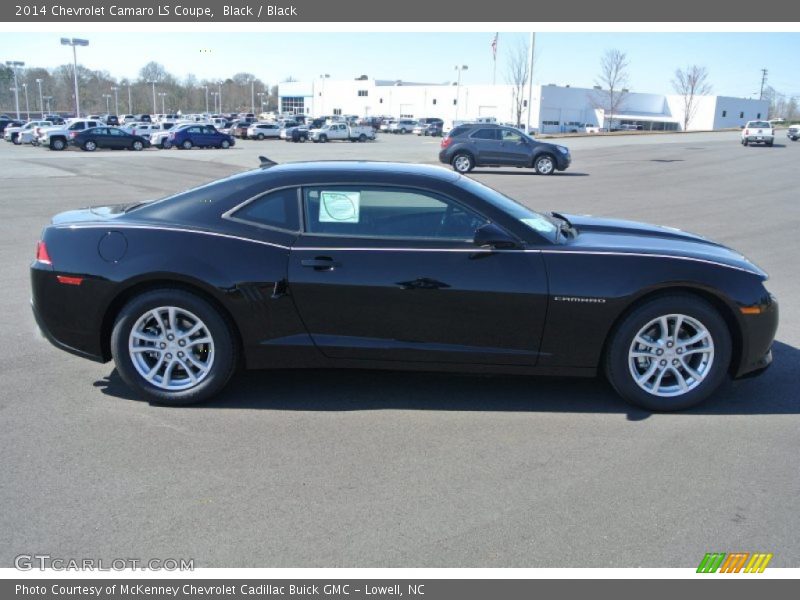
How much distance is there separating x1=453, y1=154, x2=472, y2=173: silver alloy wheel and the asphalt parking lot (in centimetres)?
2097

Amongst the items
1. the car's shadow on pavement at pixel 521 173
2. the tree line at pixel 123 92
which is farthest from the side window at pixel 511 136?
the tree line at pixel 123 92

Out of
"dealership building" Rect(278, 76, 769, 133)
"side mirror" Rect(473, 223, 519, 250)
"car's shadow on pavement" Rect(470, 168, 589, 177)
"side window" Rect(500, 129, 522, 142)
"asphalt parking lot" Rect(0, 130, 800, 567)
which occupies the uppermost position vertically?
"dealership building" Rect(278, 76, 769, 133)

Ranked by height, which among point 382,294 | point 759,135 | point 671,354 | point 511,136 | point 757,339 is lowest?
point 671,354

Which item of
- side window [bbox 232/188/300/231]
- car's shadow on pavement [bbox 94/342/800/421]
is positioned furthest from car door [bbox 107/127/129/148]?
side window [bbox 232/188/300/231]

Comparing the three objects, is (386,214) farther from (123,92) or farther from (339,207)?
(123,92)

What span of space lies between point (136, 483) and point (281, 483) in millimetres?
751

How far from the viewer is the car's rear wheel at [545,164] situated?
2564 centimetres

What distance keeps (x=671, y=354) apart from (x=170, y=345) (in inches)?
130

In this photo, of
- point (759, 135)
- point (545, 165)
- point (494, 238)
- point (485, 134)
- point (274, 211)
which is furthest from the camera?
point (759, 135)

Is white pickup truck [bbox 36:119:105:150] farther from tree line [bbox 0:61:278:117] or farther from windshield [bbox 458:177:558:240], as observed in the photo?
tree line [bbox 0:61:278:117]

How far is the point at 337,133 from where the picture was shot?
55250 mm

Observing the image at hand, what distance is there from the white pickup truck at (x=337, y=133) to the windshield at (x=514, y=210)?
51475 millimetres

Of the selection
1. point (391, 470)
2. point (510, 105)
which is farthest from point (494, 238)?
point (510, 105)

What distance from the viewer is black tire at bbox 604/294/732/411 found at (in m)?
4.55
